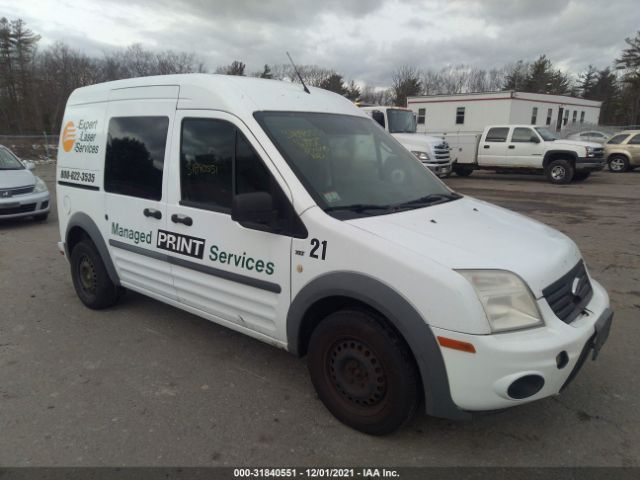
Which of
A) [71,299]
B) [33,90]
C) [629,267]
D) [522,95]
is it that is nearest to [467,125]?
[522,95]

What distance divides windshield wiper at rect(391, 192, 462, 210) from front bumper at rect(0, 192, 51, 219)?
27.6 ft

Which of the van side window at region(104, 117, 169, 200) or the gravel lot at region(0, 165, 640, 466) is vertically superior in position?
the van side window at region(104, 117, 169, 200)

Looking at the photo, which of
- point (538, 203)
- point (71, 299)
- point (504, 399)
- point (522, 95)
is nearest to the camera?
point (504, 399)

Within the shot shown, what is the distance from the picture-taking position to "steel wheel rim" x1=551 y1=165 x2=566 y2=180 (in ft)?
51.7

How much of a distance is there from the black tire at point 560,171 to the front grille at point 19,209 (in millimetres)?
15523

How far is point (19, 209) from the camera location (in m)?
8.71

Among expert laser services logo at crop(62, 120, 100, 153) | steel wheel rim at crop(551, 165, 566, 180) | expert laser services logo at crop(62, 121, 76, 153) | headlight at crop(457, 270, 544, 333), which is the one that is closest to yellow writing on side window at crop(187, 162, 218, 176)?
expert laser services logo at crop(62, 120, 100, 153)

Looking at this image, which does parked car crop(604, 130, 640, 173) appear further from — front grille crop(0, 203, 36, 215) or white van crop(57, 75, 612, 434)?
front grille crop(0, 203, 36, 215)

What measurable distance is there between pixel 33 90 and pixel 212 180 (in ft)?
147

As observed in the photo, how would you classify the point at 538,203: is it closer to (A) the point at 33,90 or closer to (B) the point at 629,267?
(B) the point at 629,267

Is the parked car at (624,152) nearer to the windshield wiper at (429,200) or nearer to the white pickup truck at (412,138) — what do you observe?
the white pickup truck at (412,138)

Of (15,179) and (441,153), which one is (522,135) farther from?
(15,179)

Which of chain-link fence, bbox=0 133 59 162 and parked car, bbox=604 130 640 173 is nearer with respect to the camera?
parked car, bbox=604 130 640 173

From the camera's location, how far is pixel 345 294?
2533mm
